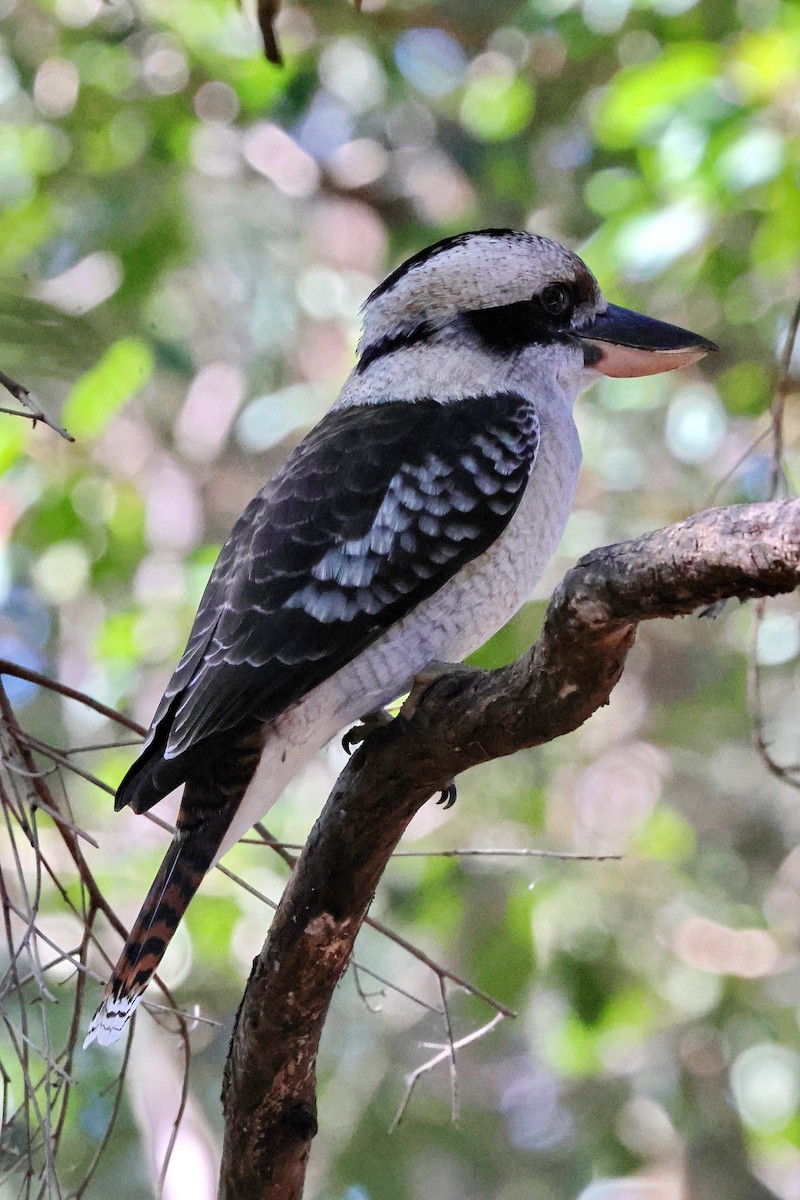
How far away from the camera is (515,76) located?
4617 millimetres

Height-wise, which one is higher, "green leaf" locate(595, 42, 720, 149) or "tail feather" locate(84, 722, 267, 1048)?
"green leaf" locate(595, 42, 720, 149)

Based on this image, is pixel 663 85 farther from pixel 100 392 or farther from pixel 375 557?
pixel 375 557

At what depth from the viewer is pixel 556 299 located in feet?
7.89

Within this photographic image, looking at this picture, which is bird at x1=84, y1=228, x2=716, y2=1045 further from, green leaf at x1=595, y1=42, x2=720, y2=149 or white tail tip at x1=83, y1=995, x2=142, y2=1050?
green leaf at x1=595, y1=42, x2=720, y2=149

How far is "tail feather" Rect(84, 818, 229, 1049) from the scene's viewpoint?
1.78 metres

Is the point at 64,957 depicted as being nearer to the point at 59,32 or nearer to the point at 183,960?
the point at 183,960

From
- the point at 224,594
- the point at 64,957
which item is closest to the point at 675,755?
the point at 224,594

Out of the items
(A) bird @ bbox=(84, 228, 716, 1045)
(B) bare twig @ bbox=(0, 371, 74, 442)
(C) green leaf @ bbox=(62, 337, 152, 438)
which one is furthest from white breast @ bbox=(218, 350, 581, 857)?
(C) green leaf @ bbox=(62, 337, 152, 438)

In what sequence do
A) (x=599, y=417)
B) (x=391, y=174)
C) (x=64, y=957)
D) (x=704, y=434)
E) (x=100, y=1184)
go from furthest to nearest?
1. (x=391, y=174)
2. (x=599, y=417)
3. (x=704, y=434)
4. (x=100, y=1184)
5. (x=64, y=957)

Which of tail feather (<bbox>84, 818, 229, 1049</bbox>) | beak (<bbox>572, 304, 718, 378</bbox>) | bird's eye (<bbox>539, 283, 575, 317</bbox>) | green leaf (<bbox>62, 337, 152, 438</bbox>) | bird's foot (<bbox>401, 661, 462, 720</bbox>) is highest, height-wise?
green leaf (<bbox>62, 337, 152, 438</bbox>)

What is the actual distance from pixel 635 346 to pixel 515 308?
0.71 feet

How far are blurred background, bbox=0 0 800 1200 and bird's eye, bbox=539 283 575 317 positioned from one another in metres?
0.68

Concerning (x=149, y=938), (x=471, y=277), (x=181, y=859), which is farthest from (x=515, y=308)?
(x=149, y=938)

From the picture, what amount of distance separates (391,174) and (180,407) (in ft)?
3.74
